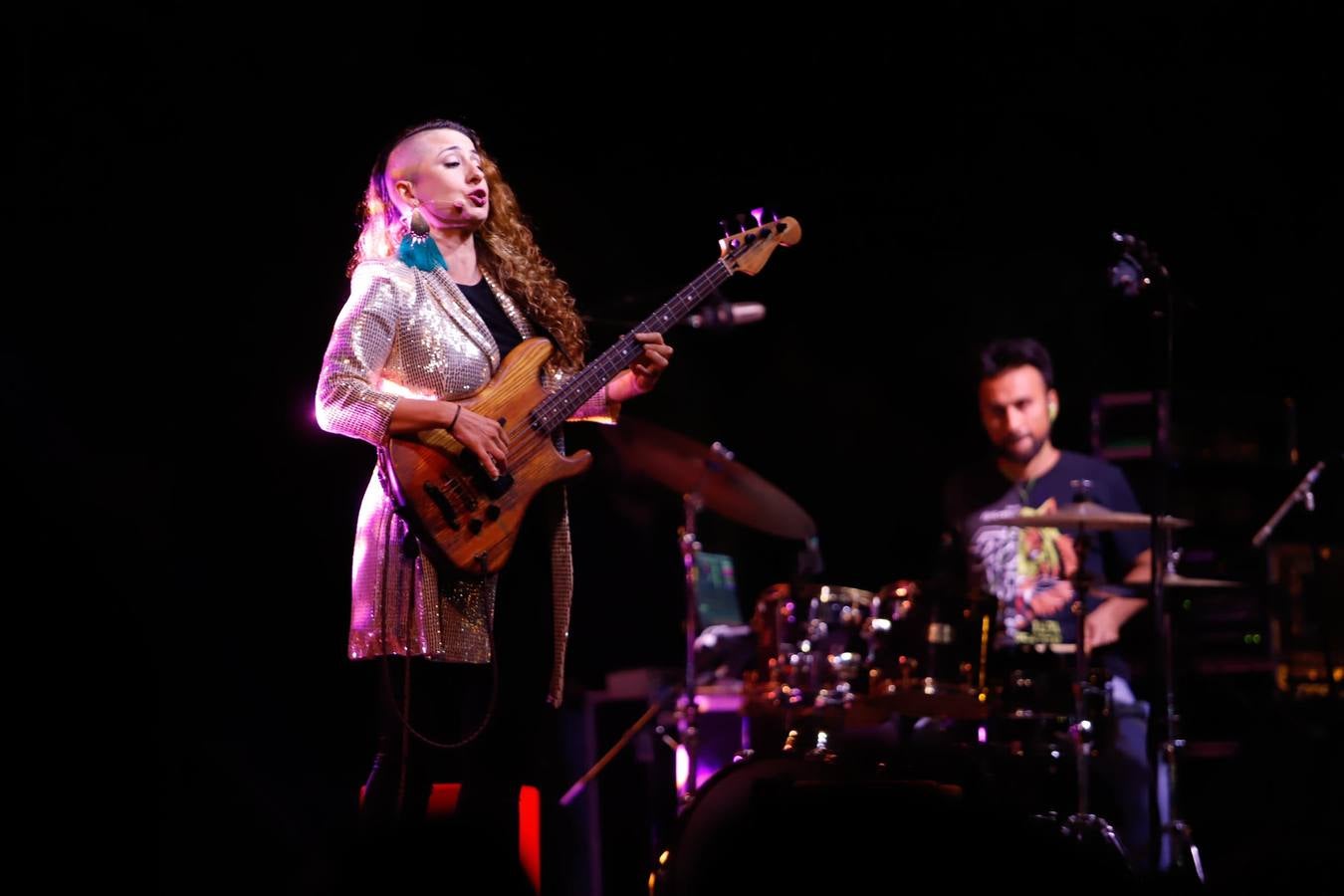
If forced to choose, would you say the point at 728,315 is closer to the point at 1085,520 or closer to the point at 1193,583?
the point at 1085,520

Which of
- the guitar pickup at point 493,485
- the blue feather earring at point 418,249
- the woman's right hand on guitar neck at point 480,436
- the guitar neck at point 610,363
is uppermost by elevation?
the blue feather earring at point 418,249

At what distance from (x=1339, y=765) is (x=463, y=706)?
4.26 meters

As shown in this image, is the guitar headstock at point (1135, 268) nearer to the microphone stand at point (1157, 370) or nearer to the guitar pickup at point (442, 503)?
the microphone stand at point (1157, 370)

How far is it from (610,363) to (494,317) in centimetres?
32

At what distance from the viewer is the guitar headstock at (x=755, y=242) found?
11.4 feet

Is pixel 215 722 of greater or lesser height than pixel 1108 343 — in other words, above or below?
below

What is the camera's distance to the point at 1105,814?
202 inches

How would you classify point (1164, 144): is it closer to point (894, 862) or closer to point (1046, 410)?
point (1046, 410)

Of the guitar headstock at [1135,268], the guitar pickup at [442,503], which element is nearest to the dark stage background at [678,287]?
the guitar pickup at [442,503]

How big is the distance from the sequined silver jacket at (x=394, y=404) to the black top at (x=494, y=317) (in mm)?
47

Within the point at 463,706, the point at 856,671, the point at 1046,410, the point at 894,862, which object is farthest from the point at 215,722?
the point at 1046,410

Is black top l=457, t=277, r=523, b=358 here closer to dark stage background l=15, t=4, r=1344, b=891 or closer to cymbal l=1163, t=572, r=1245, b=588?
dark stage background l=15, t=4, r=1344, b=891

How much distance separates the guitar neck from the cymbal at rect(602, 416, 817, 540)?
1.44 metres

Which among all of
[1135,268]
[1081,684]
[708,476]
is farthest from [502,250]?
[1081,684]
